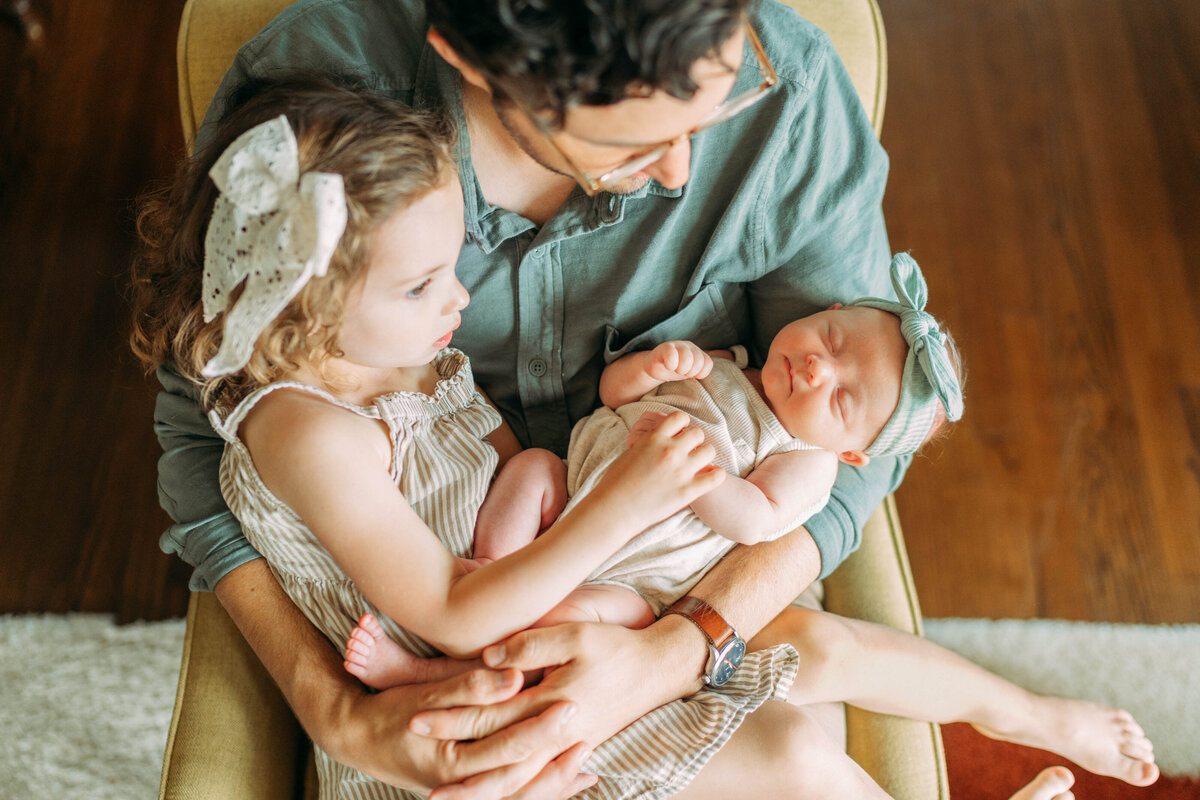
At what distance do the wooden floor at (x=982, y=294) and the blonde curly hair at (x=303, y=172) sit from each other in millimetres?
1017

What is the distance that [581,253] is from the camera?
3.85ft

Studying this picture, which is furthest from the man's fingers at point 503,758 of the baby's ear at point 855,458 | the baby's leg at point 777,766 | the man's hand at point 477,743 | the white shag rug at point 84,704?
the white shag rug at point 84,704

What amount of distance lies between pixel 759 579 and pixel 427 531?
44 cm

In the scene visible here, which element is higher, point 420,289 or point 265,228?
point 265,228

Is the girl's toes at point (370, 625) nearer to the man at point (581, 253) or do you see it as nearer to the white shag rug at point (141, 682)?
the man at point (581, 253)

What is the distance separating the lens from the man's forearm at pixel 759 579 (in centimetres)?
113

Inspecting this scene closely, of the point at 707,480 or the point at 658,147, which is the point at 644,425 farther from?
→ the point at 658,147

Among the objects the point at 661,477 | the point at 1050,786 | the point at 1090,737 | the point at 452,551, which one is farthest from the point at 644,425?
the point at 1090,737

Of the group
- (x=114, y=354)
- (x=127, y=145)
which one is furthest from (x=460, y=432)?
(x=127, y=145)

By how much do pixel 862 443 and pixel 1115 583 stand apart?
41.3 inches

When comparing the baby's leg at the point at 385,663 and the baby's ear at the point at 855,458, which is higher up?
the baby's leg at the point at 385,663

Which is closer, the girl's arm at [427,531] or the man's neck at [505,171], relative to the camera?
the girl's arm at [427,531]

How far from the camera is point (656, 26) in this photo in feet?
2.42

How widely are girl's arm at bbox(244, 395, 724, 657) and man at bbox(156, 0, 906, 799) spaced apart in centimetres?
6
